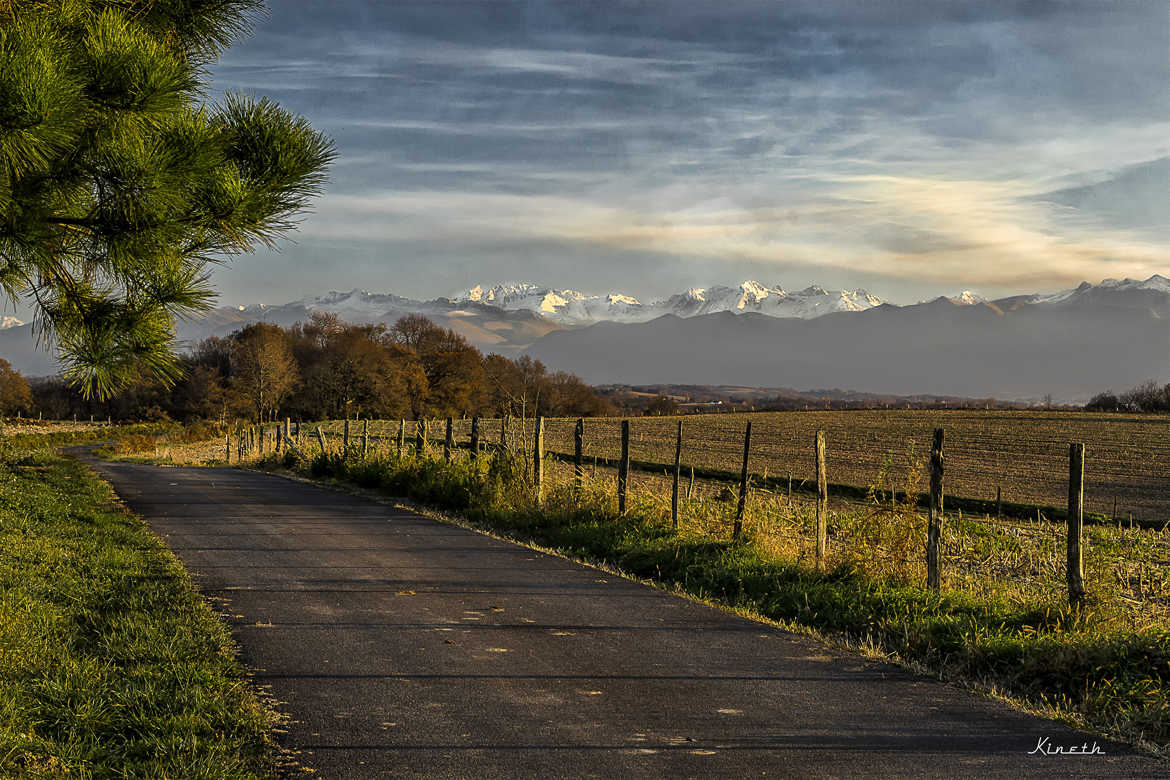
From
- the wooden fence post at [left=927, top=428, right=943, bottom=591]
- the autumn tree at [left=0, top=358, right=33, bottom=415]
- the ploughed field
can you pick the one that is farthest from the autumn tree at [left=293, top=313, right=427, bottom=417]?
the wooden fence post at [left=927, top=428, right=943, bottom=591]

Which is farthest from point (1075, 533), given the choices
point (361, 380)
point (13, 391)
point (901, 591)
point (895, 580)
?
point (13, 391)

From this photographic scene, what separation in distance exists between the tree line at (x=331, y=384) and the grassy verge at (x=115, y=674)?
2166 inches

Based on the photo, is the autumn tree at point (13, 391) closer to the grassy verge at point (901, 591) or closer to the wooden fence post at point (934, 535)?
the grassy verge at point (901, 591)

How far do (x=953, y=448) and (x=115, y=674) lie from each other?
51672 millimetres

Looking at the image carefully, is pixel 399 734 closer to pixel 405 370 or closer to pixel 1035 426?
pixel 1035 426

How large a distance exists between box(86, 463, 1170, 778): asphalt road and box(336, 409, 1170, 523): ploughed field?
6924mm

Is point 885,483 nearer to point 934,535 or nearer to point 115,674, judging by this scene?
point 934,535

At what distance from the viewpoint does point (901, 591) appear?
26.2 ft

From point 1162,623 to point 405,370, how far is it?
7337 cm

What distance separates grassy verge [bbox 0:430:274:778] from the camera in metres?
4.41

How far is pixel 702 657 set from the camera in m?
6.48

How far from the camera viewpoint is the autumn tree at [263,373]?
239ft

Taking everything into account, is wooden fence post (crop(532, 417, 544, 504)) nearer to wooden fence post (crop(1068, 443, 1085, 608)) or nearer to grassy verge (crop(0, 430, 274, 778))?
grassy verge (crop(0, 430, 274, 778))

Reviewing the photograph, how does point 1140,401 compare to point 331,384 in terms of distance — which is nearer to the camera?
point 331,384
